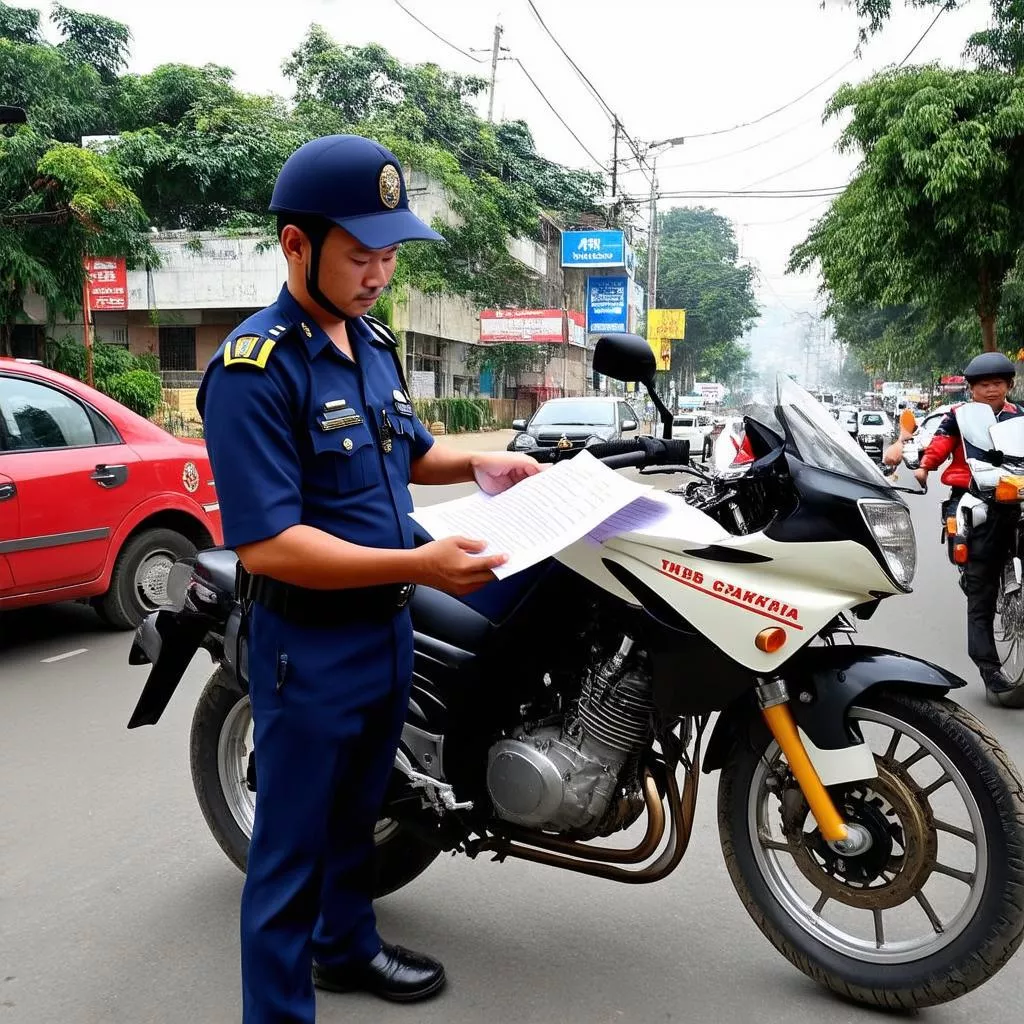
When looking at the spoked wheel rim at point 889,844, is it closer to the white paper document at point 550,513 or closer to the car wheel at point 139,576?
the white paper document at point 550,513

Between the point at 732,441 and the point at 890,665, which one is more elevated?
the point at 732,441

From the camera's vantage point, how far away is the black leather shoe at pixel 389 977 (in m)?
2.44

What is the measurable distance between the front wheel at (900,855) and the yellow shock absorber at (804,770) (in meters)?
0.08

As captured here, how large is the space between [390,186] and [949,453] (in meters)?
4.31

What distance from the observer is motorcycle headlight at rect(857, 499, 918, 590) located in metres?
2.09

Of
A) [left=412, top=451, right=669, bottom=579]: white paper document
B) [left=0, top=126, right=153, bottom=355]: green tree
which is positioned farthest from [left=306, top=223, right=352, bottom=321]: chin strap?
[left=0, top=126, right=153, bottom=355]: green tree

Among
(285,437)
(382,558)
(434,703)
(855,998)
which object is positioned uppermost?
(285,437)

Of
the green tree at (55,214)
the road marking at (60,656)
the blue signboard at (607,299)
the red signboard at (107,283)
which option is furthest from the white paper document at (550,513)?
the blue signboard at (607,299)

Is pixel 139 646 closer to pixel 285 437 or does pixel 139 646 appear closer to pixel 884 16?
pixel 285 437

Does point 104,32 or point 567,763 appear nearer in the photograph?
point 567,763

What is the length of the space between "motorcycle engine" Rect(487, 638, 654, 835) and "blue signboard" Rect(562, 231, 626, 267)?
139 ft

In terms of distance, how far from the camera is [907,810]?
225 cm

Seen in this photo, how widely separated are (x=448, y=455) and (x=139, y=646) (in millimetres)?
1080

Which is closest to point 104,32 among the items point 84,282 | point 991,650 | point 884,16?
point 84,282
